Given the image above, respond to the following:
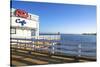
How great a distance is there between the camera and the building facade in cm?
342

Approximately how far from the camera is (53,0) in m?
3.68

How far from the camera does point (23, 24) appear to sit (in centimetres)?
350

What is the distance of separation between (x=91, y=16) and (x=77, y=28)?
313 mm

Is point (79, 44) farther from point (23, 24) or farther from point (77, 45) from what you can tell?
point (23, 24)

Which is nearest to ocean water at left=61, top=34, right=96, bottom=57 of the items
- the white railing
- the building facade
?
the white railing

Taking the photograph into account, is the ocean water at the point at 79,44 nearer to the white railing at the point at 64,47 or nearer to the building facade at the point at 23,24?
the white railing at the point at 64,47

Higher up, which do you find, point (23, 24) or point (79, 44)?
point (23, 24)

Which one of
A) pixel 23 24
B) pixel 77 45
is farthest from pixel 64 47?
pixel 23 24

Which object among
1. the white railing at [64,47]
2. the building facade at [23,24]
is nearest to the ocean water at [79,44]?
the white railing at [64,47]

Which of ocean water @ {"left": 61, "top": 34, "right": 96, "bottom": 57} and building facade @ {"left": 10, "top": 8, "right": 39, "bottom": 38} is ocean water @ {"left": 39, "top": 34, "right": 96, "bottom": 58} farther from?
building facade @ {"left": 10, "top": 8, "right": 39, "bottom": 38}

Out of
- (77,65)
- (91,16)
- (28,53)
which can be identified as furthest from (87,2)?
(28,53)

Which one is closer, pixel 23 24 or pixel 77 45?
pixel 23 24

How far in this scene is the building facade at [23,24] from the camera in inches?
135
